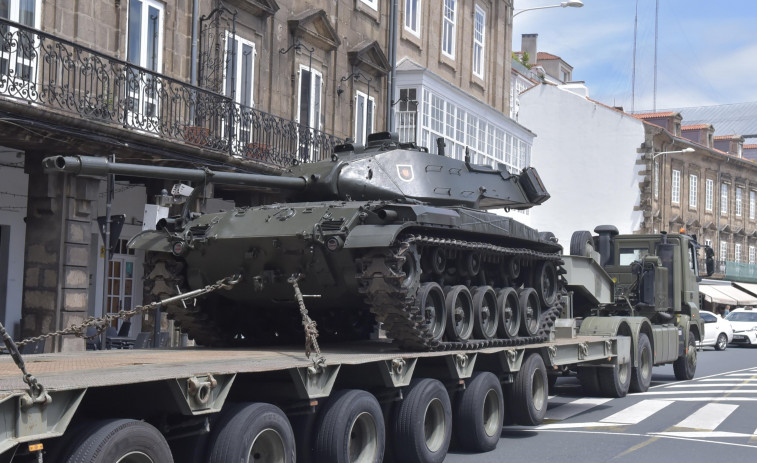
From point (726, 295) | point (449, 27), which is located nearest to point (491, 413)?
point (449, 27)

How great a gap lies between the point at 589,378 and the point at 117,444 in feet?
35.7

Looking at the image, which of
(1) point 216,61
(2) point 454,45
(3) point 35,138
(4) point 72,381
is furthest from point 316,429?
(2) point 454,45

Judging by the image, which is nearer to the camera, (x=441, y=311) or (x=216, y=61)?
(x=441, y=311)

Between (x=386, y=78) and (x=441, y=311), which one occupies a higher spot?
(x=386, y=78)

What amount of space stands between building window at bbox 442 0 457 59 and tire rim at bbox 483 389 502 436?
19229mm

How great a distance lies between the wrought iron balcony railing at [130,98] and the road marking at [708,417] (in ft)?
29.0

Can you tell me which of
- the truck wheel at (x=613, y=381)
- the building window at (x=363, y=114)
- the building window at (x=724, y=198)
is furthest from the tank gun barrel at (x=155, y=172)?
the building window at (x=724, y=198)

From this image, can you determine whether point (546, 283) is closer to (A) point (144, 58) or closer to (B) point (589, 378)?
(B) point (589, 378)

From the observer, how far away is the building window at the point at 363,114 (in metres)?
24.3

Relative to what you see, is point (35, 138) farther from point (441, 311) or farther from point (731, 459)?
point (731, 459)

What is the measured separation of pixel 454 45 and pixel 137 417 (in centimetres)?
2440

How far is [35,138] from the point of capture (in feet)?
46.6

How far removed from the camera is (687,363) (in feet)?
62.8

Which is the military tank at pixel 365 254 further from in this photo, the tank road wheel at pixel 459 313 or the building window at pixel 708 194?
the building window at pixel 708 194
